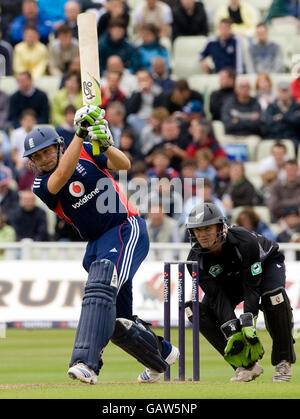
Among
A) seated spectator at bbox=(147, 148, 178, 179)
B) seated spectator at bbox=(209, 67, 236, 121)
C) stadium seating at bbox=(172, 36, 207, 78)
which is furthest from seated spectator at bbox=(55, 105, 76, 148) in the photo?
stadium seating at bbox=(172, 36, 207, 78)

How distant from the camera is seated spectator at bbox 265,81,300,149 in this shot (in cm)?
1922

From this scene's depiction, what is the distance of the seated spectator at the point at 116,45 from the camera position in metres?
20.3

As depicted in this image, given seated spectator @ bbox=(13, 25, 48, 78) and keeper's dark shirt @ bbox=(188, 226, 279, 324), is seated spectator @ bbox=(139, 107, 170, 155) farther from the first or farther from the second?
keeper's dark shirt @ bbox=(188, 226, 279, 324)

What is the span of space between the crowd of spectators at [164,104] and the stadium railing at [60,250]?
2.22ft

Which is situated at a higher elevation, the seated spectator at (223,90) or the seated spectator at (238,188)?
the seated spectator at (223,90)

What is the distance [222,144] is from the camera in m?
19.3

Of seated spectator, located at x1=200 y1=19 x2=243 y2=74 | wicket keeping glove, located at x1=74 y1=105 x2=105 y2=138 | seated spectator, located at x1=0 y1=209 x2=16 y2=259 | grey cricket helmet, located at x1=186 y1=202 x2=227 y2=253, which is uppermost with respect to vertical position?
wicket keeping glove, located at x1=74 y1=105 x2=105 y2=138

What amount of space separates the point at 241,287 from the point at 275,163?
872 cm

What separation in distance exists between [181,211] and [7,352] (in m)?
4.76

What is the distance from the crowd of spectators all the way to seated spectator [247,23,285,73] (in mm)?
18

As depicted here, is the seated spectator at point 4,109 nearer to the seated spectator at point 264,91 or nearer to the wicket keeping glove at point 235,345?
the seated spectator at point 264,91

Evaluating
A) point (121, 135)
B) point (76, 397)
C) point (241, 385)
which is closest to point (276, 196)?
point (121, 135)

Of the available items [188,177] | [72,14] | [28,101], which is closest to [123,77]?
[72,14]

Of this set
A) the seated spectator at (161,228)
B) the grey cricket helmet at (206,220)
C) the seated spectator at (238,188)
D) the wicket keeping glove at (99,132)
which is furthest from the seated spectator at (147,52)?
the wicket keeping glove at (99,132)
